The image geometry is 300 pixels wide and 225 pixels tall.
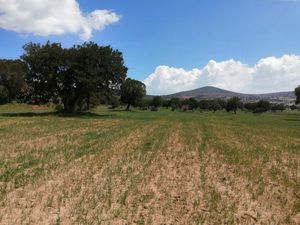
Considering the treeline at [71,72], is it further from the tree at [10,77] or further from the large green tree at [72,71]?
the tree at [10,77]

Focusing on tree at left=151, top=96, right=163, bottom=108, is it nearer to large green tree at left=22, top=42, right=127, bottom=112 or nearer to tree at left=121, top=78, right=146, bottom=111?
tree at left=121, top=78, right=146, bottom=111

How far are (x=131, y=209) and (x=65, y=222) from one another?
5.48 ft

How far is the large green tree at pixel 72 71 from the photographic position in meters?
50.4

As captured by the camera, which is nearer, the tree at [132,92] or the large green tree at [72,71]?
the large green tree at [72,71]

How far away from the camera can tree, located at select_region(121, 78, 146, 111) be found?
10294 centimetres

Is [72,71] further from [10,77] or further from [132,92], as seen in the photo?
[132,92]

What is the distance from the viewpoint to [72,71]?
170 ft

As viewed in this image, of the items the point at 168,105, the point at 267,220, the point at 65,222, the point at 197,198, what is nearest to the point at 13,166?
the point at 65,222

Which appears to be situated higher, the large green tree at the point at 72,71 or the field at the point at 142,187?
the large green tree at the point at 72,71

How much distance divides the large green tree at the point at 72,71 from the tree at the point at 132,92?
47.6m

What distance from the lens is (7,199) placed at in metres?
8.52

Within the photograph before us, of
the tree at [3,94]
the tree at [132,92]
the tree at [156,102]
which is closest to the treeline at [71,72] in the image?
the tree at [3,94]

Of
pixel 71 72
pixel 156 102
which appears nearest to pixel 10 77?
pixel 71 72

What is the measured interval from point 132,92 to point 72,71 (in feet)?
171
